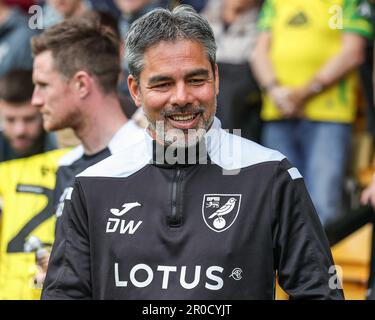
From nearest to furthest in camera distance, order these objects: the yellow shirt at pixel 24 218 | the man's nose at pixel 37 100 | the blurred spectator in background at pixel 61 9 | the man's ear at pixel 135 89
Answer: the man's ear at pixel 135 89
the man's nose at pixel 37 100
the yellow shirt at pixel 24 218
the blurred spectator in background at pixel 61 9

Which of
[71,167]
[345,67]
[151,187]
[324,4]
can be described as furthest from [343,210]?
[151,187]

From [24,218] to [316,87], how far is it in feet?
7.03

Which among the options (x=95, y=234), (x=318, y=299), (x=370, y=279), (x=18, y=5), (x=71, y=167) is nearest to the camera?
(x=318, y=299)

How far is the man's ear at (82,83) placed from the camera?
14.7 ft

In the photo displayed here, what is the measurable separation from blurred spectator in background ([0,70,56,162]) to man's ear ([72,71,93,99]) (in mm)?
1256

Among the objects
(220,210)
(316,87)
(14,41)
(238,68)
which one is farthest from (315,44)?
(220,210)

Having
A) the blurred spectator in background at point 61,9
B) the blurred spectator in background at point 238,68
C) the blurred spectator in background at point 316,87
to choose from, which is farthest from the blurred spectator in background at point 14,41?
the blurred spectator in background at point 316,87

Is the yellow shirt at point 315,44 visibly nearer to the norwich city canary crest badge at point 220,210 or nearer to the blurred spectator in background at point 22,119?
the blurred spectator in background at point 22,119

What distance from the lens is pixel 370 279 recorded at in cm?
474

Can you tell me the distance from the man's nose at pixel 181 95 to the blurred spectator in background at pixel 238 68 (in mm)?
2873

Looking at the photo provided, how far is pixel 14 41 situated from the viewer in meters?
7.02

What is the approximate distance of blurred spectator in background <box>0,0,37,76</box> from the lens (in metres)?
6.89

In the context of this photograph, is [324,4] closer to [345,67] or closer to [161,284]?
[345,67]
